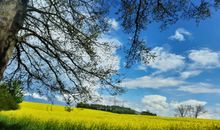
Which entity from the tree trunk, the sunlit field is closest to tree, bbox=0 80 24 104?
the sunlit field

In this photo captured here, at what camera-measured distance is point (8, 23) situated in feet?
35.8

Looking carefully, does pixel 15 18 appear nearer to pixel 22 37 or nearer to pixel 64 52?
pixel 22 37

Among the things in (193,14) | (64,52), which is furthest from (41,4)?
(193,14)

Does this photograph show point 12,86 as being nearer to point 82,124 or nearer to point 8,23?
point 82,124

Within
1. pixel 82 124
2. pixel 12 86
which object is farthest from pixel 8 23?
pixel 82 124

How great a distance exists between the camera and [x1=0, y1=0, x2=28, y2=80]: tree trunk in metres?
10.8

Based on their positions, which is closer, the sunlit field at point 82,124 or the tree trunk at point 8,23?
the tree trunk at point 8,23

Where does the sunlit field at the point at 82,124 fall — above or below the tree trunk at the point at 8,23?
below

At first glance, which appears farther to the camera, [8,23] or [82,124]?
[82,124]

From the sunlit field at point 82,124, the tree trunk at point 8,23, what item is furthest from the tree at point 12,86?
the tree trunk at point 8,23

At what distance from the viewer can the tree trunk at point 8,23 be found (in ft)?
35.4

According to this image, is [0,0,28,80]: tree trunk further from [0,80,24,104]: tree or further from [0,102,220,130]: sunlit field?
[0,102,220,130]: sunlit field

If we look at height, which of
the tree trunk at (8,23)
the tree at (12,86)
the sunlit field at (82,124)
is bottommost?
the sunlit field at (82,124)

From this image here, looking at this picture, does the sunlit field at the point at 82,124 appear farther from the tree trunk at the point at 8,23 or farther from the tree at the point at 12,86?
the tree trunk at the point at 8,23
